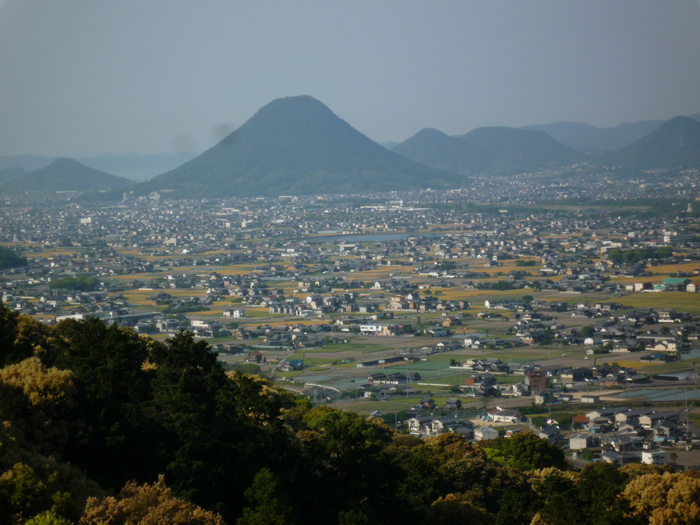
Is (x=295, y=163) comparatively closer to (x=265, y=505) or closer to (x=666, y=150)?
(x=666, y=150)

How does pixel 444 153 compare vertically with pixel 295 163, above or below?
above

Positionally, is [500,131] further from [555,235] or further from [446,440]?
[446,440]

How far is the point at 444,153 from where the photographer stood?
140 metres

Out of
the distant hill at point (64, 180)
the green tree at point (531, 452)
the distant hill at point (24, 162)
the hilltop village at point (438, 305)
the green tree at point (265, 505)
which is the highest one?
the distant hill at point (24, 162)

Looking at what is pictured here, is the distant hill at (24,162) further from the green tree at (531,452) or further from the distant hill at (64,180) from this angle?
the green tree at (531,452)

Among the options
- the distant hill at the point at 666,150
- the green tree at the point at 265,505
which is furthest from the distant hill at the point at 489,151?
the green tree at the point at 265,505

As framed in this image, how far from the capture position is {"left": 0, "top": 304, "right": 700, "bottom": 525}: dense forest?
6250 millimetres

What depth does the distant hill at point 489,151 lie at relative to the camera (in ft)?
434

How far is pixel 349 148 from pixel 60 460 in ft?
357

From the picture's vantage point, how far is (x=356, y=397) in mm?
17391

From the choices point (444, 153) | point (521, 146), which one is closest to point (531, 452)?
point (444, 153)

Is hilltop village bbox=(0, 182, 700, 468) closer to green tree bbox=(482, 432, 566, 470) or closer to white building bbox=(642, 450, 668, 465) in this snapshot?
white building bbox=(642, 450, 668, 465)

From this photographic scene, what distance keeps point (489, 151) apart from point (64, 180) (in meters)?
70.2

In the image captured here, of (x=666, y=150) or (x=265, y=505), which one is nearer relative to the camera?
(x=265, y=505)
